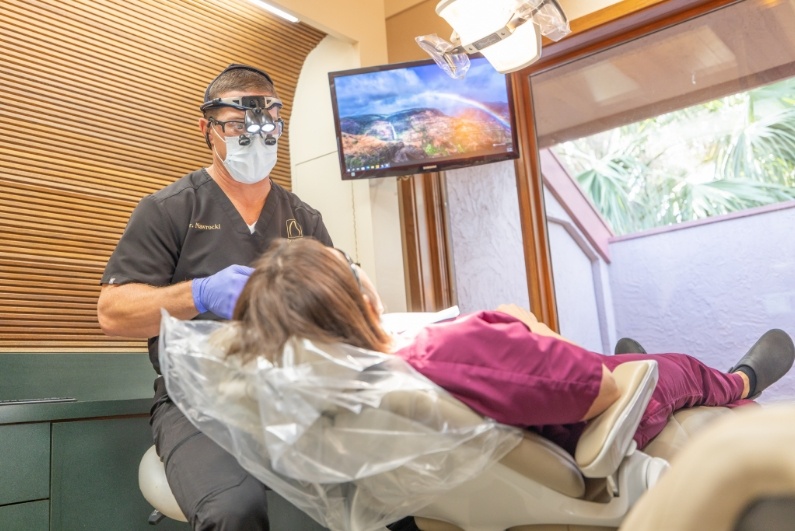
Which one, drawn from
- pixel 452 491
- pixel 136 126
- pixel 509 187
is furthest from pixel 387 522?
pixel 509 187

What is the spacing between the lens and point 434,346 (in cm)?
125

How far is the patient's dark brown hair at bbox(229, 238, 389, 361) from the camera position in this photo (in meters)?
1.20

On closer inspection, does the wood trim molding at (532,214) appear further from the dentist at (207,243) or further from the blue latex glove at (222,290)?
the blue latex glove at (222,290)

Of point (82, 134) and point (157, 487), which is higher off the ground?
point (82, 134)

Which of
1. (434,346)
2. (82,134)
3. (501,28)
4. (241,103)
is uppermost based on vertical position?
(501,28)

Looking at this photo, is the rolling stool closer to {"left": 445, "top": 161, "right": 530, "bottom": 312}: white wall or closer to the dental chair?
the dental chair

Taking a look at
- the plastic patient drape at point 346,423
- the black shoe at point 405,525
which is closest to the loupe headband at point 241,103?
the plastic patient drape at point 346,423

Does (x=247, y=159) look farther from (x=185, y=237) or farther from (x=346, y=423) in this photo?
(x=346, y=423)

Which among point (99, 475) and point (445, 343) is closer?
point (445, 343)

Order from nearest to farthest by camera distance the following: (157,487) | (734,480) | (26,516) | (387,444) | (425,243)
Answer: (734,480)
(387,444)
(157,487)
(26,516)
(425,243)

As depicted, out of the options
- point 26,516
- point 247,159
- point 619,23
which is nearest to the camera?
point 26,516

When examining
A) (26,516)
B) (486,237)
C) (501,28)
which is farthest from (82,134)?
(486,237)

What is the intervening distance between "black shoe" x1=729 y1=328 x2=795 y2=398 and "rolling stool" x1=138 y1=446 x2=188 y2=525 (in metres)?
1.78

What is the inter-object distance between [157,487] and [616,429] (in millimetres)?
1108
